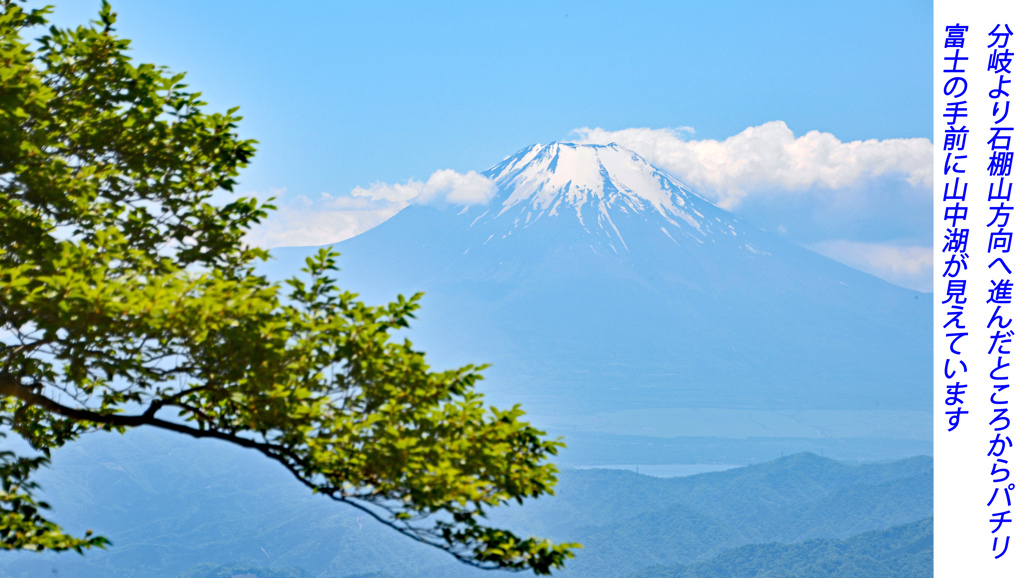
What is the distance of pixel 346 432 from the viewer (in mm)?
7676

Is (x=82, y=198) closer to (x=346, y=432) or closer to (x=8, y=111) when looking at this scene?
(x=8, y=111)

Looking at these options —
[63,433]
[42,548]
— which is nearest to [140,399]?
[42,548]

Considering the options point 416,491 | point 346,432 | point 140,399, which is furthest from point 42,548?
point 416,491

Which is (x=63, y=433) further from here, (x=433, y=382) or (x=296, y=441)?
(x=433, y=382)

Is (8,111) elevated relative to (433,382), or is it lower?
elevated

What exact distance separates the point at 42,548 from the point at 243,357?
2689 mm

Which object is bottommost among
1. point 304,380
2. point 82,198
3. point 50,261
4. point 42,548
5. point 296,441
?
point 42,548

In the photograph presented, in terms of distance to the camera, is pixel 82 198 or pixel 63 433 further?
pixel 63 433

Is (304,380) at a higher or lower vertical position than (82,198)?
lower
